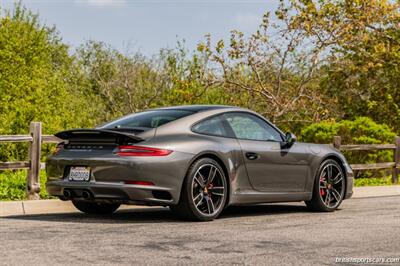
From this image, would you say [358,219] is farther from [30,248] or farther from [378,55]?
[378,55]

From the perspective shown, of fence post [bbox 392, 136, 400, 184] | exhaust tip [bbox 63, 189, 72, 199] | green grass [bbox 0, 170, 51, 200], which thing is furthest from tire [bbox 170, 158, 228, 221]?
fence post [bbox 392, 136, 400, 184]

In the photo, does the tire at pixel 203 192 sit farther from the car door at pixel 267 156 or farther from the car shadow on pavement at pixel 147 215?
the car door at pixel 267 156

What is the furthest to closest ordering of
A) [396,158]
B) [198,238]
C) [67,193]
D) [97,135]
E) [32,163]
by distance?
[396,158] < [32,163] < [67,193] < [97,135] < [198,238]

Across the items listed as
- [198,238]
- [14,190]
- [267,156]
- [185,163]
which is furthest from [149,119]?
[14,190]

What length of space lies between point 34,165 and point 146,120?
10.6 ft

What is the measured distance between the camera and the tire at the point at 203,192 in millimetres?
8500

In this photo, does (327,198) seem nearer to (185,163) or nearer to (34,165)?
(185,163)

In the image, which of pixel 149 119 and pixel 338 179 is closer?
pixel 149 119

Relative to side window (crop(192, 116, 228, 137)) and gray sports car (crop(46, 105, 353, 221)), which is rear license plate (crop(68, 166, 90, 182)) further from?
side window (crop(192, 116, 228, 137))

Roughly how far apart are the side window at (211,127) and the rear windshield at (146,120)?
22cm

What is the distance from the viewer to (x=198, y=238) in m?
7.20

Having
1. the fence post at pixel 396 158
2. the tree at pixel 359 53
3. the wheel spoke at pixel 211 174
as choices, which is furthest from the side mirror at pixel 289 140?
the tree at pixel 359 53

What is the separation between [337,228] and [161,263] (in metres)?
3.09

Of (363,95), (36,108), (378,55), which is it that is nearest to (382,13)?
(378,55)
